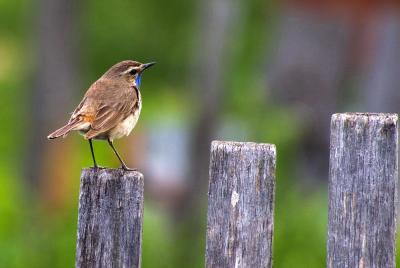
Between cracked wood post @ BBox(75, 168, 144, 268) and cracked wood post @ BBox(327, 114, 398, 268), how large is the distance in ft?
2.67

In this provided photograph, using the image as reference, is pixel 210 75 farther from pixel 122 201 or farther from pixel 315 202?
pixel 122 201

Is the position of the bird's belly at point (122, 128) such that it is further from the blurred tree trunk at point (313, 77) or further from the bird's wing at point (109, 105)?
the blurred tree trunk at point (313, 77)

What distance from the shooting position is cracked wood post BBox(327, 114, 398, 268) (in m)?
4.66

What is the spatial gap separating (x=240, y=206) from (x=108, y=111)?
2.45 metres

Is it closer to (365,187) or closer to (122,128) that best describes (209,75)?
(122,128)

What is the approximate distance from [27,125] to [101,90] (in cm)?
619

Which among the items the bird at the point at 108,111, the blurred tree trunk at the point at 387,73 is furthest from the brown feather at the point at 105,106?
the blurred tree trunk at the point at 387,73

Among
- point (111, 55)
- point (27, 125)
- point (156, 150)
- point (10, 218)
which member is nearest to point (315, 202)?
point (10, 218)

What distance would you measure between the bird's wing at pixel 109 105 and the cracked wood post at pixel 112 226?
1880mm

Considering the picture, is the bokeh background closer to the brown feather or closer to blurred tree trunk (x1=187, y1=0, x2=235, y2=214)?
blurred tree trunk (x1=187, y1=0, x2=235, y2=214)

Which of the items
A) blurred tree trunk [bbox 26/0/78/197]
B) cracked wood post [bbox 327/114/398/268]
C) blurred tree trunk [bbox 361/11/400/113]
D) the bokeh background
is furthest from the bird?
blurred tree trunk [bbox 361/11/400/113]

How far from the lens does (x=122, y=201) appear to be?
4859 millimetres

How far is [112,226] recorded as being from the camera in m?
4.85

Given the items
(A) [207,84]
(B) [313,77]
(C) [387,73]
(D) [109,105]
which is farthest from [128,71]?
(B) [313,77]
